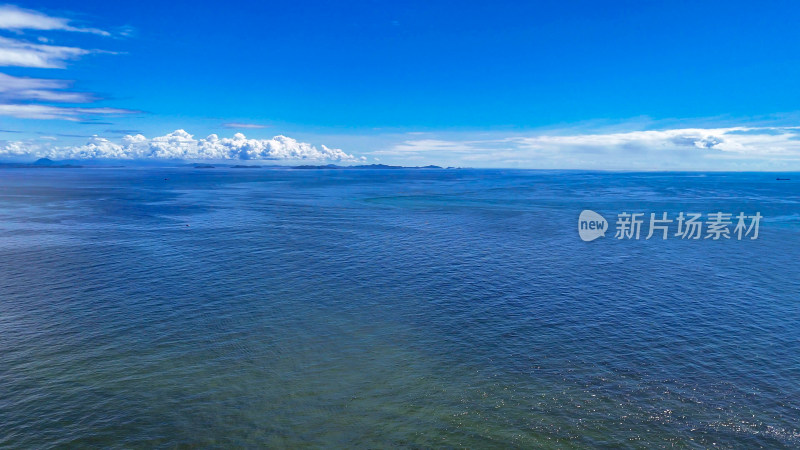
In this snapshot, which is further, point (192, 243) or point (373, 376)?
point (192, 243)

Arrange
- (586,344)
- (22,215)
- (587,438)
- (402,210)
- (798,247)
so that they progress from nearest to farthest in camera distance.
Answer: (587,438) < (586,344) < (798,247) < (22,215) < (402,210)

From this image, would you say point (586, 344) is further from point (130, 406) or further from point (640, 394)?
point (130, 406)

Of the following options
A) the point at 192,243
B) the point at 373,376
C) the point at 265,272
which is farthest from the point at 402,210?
the point at 373,376

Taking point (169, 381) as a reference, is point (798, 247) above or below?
above

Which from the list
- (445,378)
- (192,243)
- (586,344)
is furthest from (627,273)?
(192,243)

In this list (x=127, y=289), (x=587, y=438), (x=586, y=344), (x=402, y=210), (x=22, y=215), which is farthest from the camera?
(x=402, y=210)

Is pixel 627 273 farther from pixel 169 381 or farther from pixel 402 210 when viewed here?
pixel 402 210
